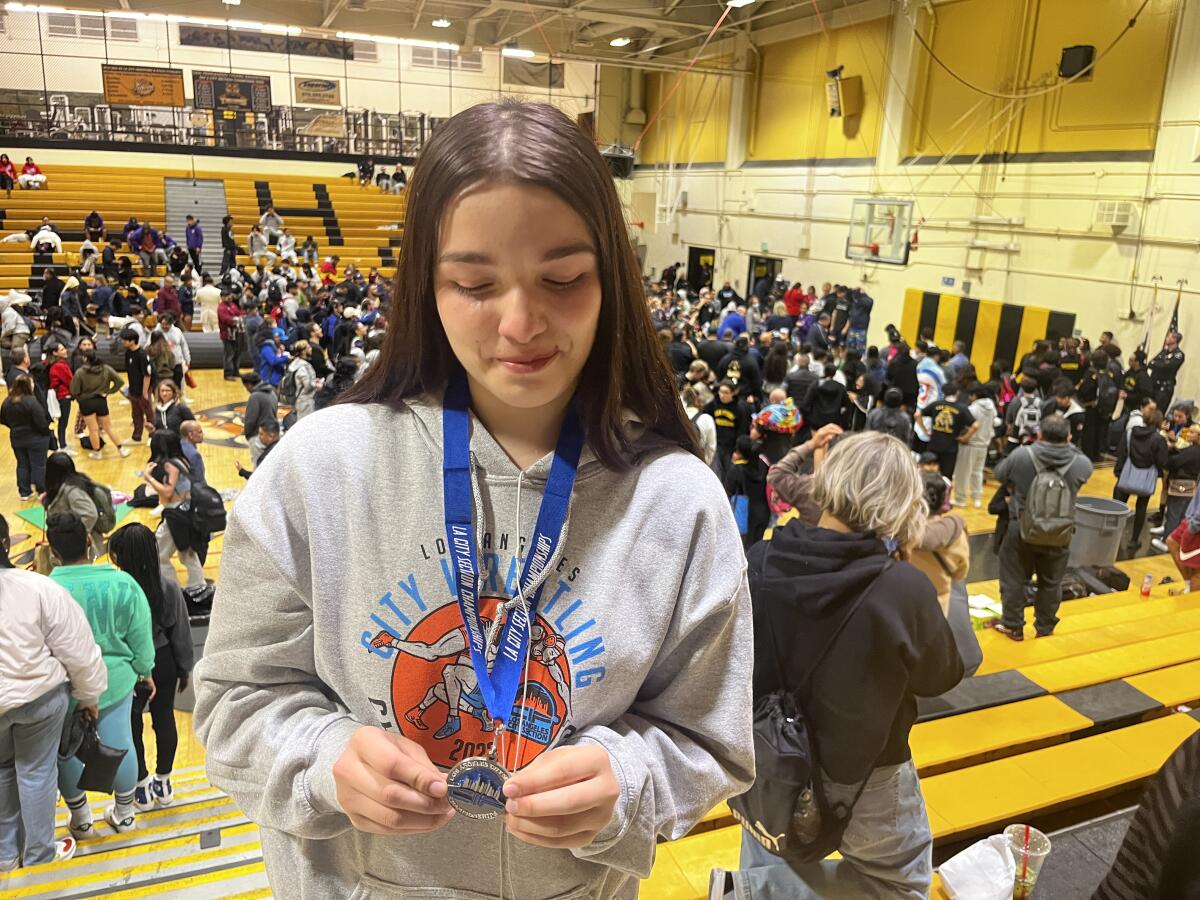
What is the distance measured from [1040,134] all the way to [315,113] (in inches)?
836

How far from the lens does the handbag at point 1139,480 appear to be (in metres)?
7.80

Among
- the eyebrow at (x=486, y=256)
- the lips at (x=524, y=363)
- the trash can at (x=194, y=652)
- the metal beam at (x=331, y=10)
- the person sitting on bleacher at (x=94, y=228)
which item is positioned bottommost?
the trash can at (x=194, y=652)

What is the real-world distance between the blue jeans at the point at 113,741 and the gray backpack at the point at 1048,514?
16.2 ft

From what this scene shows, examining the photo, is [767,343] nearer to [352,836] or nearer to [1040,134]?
[1040,134]

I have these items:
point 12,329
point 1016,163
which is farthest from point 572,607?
point 1016,163

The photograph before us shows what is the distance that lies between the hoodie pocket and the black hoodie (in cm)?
123

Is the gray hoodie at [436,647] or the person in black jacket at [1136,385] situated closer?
the gray hoodie at [436,647]

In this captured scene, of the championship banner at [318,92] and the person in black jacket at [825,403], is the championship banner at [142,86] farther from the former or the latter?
the person in black jacket at [825,403]

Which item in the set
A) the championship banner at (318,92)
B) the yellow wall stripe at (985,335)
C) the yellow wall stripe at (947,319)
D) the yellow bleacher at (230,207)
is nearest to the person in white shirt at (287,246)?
the yellow bleacher at (230,207)

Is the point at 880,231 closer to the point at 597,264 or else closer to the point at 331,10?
the point at 331,10

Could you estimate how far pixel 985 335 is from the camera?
14.9 metres

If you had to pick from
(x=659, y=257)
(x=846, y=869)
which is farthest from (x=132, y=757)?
(x=659, y=257)

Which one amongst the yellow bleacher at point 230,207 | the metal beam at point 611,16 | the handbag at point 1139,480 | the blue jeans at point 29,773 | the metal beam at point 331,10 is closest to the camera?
the blue jeans at point 29,773

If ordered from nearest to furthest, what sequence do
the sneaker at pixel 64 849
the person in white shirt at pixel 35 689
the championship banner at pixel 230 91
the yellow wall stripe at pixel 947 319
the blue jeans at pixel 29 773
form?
the person in white shirt at pixel 35 689 → the blue jeans at pixel 29 773 → the sneaker at pixel 64 849 → the yellow wall stripe at pixel 947 319 → the championship banner at pixel 230 91
